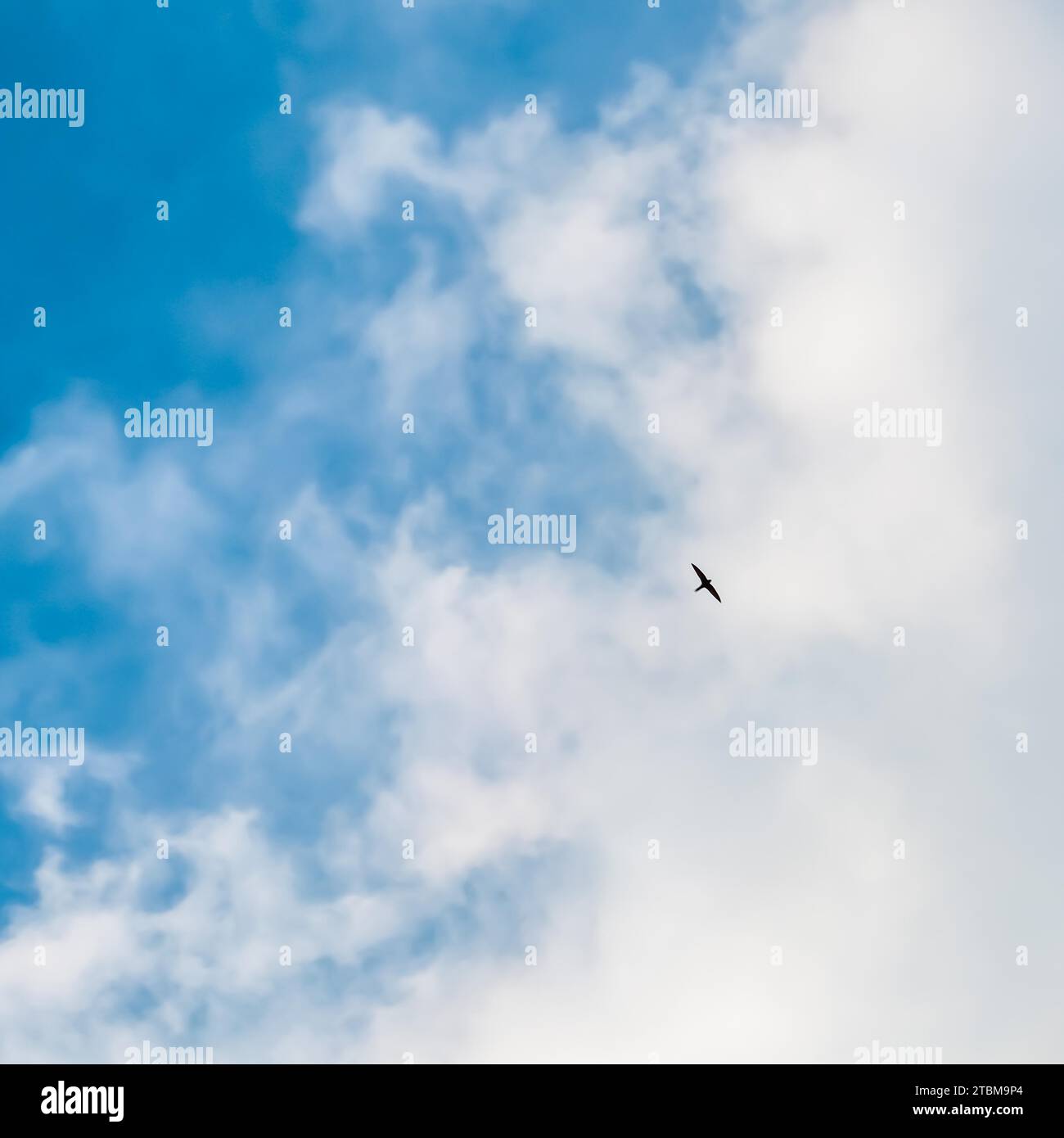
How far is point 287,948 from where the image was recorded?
77.8 metres

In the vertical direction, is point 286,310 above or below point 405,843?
above
